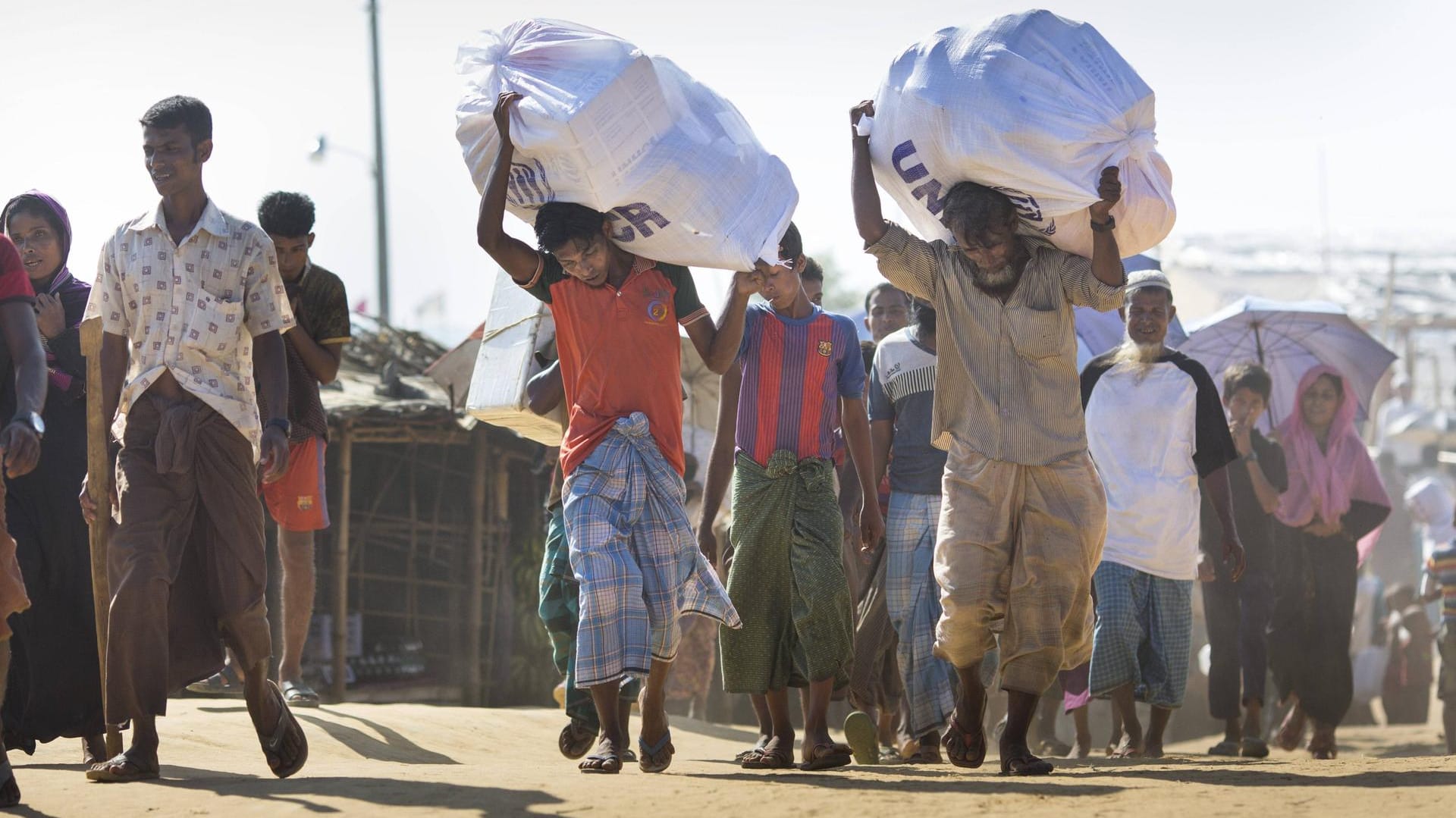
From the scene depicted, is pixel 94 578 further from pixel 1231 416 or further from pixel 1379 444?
pixel 1379 444

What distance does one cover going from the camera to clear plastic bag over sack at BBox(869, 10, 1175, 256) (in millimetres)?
5594

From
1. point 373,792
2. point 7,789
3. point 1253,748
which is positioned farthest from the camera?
point 1253,748

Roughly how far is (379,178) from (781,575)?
1990 cm

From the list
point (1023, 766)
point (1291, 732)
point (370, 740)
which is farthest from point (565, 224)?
point (1291, 732)

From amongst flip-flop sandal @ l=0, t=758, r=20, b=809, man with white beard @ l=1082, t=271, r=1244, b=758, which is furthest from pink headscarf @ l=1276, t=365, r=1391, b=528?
flip-flop sandal @ l=0, t=758, r=20, b=809

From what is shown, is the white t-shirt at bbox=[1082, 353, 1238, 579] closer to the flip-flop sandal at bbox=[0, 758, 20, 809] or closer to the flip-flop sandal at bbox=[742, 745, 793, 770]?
the flip-flop sandal at bbox=[742, 745, 793, 770]

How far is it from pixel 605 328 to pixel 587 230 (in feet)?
1.10

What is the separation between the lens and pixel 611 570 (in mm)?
5613

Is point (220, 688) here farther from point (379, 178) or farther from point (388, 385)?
point (379, 178)

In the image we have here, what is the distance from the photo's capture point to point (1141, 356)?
8.29m

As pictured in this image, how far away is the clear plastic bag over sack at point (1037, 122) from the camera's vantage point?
559cm

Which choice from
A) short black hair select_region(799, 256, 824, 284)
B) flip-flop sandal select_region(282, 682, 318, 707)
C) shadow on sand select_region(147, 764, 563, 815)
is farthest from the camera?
flip-flop sandal select_region(282, 682, 318, 707)

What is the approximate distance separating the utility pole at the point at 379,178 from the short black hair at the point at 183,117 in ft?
64.2

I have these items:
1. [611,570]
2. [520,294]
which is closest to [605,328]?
[611,570]
